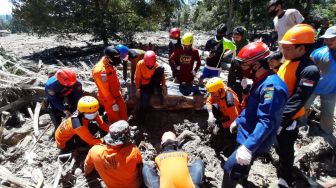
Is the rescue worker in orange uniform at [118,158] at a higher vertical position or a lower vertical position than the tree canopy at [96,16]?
lower

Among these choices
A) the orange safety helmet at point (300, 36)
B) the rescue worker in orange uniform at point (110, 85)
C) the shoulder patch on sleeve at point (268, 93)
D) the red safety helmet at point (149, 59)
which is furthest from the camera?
the red safety helmet at point (149, 59)

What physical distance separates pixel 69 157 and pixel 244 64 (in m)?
3.49

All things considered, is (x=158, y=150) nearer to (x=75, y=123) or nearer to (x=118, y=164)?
(x=75, y=123)

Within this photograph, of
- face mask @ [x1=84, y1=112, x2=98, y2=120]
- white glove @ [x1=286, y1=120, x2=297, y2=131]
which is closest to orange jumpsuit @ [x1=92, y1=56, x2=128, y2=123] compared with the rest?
face mask @ [x1=84, y1=112, x2=98, y2=120]

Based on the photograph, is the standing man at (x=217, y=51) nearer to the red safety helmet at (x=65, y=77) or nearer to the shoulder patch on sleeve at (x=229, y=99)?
the shoulder patch on sleeve at (x=229, y=99)

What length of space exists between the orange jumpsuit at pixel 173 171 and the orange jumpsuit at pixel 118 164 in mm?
459

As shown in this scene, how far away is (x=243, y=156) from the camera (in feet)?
10.2

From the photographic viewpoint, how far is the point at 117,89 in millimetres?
5875

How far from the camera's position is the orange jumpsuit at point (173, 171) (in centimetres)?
353

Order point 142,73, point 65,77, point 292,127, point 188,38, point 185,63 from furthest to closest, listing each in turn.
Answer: point 185,63 → point 188,38 → point 142,73 → point 65,77 → point 292,127

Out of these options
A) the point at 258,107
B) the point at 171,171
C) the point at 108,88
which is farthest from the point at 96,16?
the point at 258,107

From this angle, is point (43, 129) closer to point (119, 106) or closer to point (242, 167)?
point (119, 106)

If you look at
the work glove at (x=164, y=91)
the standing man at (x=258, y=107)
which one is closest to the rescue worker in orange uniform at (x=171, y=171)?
the standing man at (x=258, y=107)

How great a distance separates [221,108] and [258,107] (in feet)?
6.58
